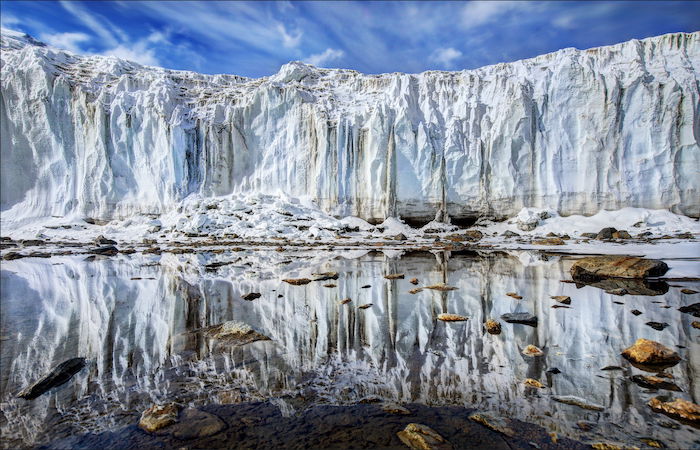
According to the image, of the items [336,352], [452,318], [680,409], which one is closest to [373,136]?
[452,318]

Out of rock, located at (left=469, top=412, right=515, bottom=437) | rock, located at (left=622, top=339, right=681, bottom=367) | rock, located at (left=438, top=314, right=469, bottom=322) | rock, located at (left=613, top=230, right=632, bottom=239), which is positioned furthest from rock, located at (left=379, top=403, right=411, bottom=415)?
rock, located at (left=613, top=230, right=632, bottom=239)

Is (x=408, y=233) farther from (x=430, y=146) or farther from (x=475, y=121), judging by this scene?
(x=475, y=121)

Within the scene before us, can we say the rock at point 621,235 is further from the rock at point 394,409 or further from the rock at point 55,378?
the rock at point 55,378

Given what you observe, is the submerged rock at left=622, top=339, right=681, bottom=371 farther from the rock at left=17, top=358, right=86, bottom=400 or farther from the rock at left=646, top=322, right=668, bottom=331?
the rock at left=17, top=358, right=86, bottom=400

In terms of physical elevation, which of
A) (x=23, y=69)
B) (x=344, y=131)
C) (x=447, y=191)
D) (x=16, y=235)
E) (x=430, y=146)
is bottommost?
(x=16, y=235)

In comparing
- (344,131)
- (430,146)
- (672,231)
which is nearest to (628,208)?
(672,231)

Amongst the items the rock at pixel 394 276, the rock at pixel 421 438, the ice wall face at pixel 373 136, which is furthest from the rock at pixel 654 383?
the ice wall face at pixel 373 136

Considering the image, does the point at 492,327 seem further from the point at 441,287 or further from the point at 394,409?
the point at 441,287
